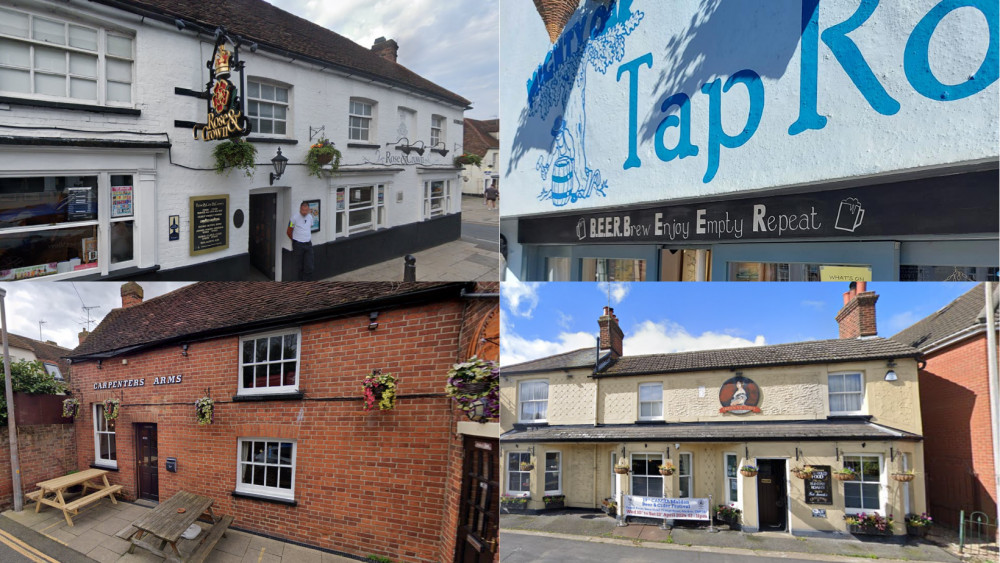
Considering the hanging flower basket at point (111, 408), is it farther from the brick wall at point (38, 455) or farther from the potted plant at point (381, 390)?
the potted plant at point (381, 390)

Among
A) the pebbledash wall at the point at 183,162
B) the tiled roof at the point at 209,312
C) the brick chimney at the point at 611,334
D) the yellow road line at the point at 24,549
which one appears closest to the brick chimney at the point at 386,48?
the pebbledash wall at the point at 183,162

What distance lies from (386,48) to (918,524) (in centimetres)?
392

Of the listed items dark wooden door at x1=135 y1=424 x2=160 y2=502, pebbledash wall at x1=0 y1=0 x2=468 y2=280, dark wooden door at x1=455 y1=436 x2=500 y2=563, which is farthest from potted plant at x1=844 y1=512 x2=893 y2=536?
dark wooden door at x1=135 y1=424 x2=160 y2=502

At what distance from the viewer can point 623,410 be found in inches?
95.5

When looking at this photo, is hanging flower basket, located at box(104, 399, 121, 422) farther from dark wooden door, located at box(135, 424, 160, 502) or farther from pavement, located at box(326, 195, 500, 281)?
pavement, located at box(326, 195, 500, 281)

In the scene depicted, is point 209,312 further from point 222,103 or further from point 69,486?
point 222,103

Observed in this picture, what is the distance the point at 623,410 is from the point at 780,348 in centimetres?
77

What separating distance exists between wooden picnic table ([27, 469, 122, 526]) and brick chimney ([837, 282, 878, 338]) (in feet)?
13.0

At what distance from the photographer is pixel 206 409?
2865 mm

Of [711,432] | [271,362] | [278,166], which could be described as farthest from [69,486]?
[711,432]

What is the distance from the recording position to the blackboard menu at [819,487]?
2221mm

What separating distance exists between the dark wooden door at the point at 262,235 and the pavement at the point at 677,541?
2492 mm

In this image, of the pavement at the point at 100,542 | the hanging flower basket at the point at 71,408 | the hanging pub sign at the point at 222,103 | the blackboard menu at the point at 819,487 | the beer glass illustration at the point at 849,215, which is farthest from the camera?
the hanging pub sign at the point at 222,103

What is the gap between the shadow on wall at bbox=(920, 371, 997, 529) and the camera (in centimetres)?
202
